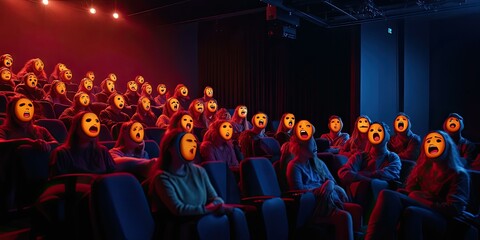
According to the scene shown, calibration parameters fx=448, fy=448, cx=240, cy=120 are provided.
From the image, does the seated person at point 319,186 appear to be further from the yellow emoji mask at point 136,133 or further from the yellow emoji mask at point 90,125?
the yellow emoji mask at point 90,125

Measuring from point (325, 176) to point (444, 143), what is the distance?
900 mm

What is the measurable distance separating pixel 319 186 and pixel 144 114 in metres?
3.42

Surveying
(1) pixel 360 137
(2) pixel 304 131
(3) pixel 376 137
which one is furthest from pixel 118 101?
(3) pixel 376 137

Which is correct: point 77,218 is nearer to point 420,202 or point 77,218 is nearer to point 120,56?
point 420,202

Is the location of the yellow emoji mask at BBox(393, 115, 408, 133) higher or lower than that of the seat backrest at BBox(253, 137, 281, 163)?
higher

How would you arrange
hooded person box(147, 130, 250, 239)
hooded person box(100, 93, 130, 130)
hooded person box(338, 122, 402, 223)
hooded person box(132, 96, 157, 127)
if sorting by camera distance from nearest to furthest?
hooded person box(147, 130, 250, 239)
hooded person box(338, 122, 402, 223)
hooded person box(100, 93, 130, 130)
hooded person box(132, 96, 157, 127)

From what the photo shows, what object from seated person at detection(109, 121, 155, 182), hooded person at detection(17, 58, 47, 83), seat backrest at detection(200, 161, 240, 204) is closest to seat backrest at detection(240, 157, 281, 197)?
seat backrest at detection(200, 161, 240, 204)

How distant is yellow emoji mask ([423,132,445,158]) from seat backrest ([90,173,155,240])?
1.79 metres

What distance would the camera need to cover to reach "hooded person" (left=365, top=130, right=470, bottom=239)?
261 cm

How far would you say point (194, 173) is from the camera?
8.36 ft

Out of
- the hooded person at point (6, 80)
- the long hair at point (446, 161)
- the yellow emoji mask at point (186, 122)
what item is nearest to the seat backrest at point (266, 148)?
the yellow emoji mask at point (186, 122)

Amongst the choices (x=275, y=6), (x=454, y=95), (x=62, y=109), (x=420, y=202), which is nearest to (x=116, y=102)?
(x=62, y=109)

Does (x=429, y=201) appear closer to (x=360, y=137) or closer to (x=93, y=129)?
(x=360, y=137)

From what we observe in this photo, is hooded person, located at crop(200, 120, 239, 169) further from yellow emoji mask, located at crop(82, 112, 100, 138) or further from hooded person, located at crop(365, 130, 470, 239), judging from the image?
hooded person, located at crop(365, 130, 470, 239)
